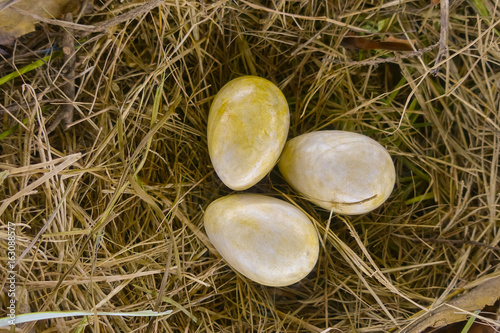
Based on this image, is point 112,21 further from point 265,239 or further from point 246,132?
point 265,239

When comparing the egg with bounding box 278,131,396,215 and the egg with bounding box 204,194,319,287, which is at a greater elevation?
the egg with bounding box 278,131,396,215

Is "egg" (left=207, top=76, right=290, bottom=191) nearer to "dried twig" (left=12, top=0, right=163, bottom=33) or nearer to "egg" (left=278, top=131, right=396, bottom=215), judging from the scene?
"egg" (left=278, top=131, right=396, bottom=215)

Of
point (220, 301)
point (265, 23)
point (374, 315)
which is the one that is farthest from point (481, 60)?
point (220, 301)

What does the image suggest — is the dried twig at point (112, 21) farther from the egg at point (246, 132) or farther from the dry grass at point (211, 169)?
the egg at point (246, 132)

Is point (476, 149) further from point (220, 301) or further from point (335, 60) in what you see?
point (220, 301)

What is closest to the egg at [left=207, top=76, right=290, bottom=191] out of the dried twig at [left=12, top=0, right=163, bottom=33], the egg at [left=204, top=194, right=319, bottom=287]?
the egg at [left=204, top=194, right=319, bottom=287]

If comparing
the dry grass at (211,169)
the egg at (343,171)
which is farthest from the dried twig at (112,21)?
the egg at (343,171)
